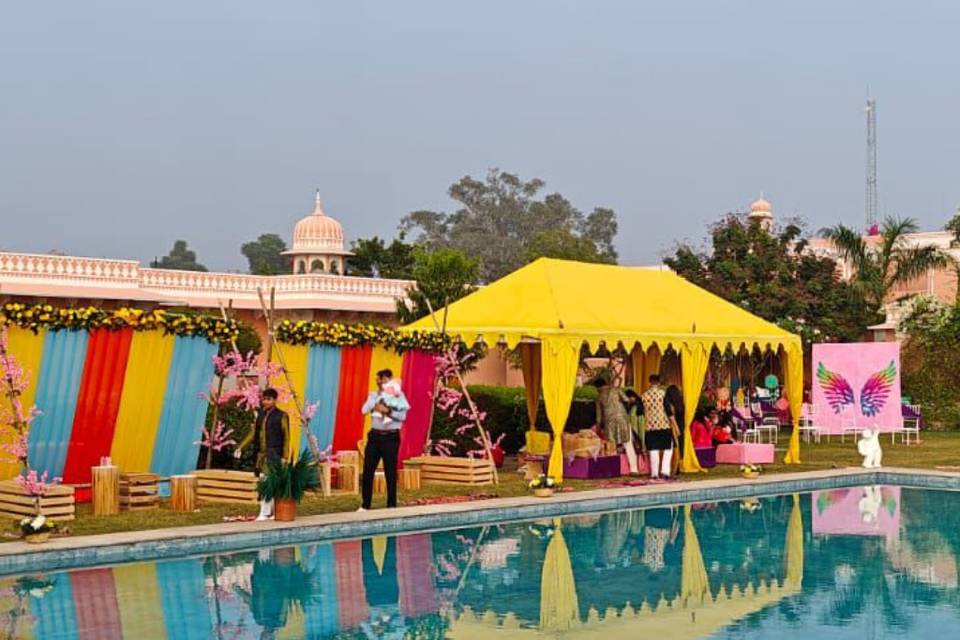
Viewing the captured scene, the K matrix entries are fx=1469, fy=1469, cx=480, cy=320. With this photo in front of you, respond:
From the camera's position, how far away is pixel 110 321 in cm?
1583

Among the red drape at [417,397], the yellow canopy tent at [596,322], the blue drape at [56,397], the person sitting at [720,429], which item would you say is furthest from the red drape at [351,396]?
the person sitting at [720,429]

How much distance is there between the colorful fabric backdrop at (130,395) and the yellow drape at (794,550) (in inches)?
225

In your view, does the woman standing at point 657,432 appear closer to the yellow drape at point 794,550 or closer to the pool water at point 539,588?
the yellow drape at point 794,550

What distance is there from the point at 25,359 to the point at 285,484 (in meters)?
3.16

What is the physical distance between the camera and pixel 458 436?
2167cm

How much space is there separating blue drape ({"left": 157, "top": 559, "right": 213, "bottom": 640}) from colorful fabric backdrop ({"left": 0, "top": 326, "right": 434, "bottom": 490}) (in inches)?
137

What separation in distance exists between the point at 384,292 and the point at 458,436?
2013cm

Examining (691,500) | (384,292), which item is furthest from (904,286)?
(691,500)

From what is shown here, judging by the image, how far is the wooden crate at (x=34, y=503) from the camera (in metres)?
13.9

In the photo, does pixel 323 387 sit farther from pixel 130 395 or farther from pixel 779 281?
pixel 779 281

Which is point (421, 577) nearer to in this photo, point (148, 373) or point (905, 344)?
point (148, 373)

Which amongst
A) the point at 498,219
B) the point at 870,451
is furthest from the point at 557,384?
the point at 498,219

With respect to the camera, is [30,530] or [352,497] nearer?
[30,530]

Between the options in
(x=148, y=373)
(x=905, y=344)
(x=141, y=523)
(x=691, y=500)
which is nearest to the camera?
(x=141, y=523)
